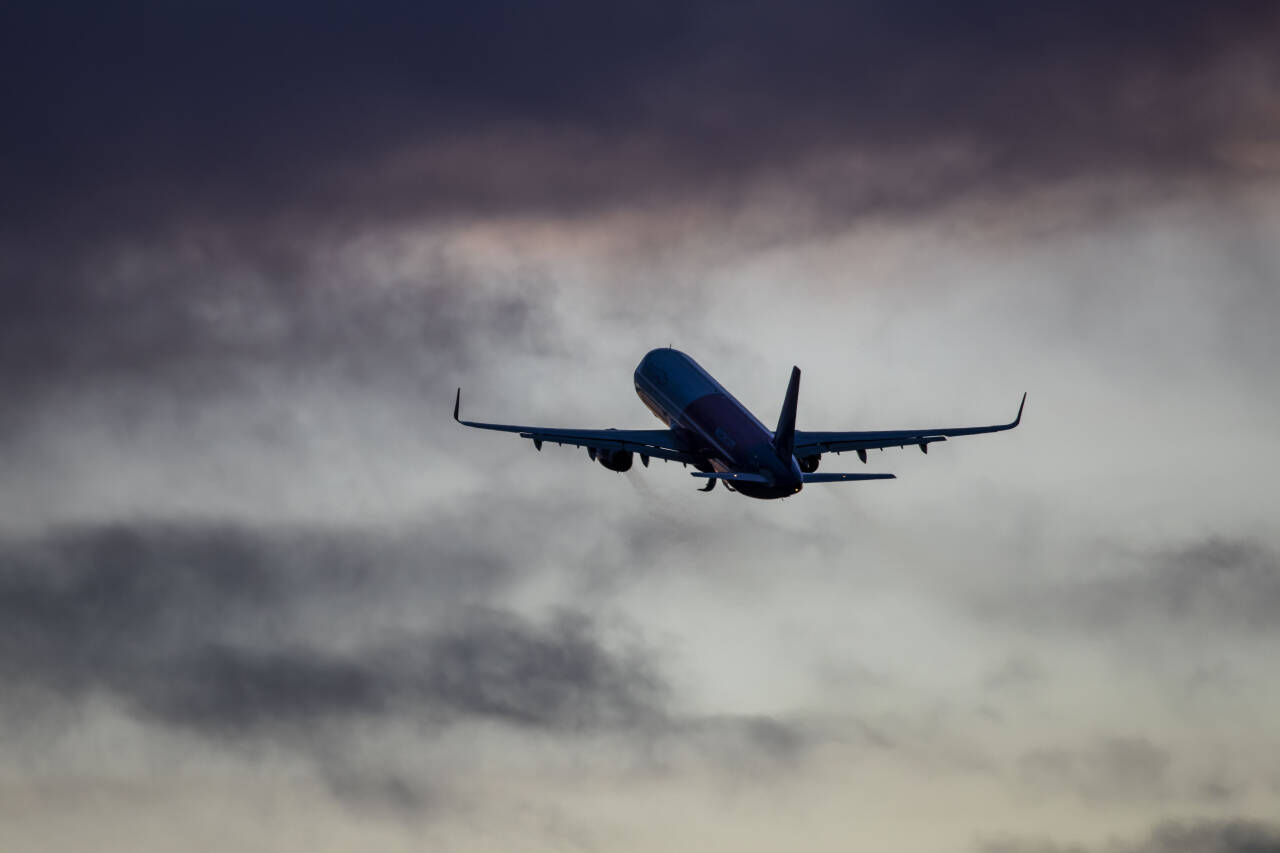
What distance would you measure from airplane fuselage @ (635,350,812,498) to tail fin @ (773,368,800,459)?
41 centimetres

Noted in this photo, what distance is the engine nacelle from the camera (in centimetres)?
16612

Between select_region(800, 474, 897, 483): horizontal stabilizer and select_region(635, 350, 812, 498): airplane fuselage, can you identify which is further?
select_region(635, 350, 812, 498): airplane fuselage

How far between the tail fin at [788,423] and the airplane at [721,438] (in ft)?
0.21

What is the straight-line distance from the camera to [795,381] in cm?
15625

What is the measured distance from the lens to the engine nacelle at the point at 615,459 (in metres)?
166

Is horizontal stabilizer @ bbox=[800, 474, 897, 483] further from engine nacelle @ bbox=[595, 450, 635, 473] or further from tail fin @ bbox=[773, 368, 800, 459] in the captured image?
engine nacelle @ bbox=[595, 450, 635, 473]

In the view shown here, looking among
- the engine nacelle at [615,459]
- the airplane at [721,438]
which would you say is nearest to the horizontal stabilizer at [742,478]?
the airplane at [721,438]

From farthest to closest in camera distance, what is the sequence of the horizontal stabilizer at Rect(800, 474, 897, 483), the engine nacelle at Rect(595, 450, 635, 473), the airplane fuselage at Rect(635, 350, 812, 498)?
the engine nacelle at Rect(595, 450, 635, 473)
the airplane fuselage at Rect(635, 350, 812, 498)
the horizontal stabilizer at Rect(800, 474, 897, 483)

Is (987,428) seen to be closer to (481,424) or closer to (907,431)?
(907,431)

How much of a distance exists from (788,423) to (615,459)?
655 inches

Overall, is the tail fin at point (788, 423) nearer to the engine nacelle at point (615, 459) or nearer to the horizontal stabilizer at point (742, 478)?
the horizontal stabilizer at point (742, 478)

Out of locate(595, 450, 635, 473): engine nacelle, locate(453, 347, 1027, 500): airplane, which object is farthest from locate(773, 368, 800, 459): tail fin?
locate(595, 450, 635, 473): engine nacelle

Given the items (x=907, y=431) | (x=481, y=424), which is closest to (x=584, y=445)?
(x=481, y=424)

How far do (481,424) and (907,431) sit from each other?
30.3 m
